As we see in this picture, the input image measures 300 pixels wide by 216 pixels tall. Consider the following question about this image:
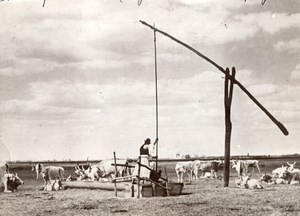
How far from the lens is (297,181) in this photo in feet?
41.5

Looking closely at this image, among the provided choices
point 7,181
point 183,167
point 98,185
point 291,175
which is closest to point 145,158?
point 98,185

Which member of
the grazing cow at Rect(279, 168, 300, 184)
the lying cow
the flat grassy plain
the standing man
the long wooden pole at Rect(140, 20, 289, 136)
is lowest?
the flat grassy plain

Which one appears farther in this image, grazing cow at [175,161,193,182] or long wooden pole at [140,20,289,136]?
grazing cow at [175,161,193,182]

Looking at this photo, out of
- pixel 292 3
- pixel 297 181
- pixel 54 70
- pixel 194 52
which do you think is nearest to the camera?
pixel 292 3

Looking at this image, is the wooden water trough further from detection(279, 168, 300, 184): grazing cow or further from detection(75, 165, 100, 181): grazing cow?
detection(279, 168, 300, 184): grazing cow

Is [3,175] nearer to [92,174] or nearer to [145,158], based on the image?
[92,174]

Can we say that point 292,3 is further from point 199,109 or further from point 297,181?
point 297,181

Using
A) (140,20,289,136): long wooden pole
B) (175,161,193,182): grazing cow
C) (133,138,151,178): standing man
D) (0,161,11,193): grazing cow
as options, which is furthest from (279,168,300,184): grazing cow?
(0,161,11,193): grazing cow

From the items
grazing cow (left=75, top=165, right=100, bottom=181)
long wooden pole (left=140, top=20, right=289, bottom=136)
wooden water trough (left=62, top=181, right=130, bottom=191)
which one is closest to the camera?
long wooden pole (left=140, top=20, right=289, bottom=136)

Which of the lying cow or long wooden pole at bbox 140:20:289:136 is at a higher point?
long wooden pole at bbox 140:20:289:136

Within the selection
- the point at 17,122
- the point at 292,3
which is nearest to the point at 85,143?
the point at 17,122

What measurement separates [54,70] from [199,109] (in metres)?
2.72

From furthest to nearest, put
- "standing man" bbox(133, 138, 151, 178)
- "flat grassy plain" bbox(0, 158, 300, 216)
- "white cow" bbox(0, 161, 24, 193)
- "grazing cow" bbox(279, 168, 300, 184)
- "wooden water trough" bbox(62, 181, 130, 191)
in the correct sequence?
"grazing cow" bbox(279, 168, 300, 184), "white cow" bbox(0, 161, 24, 193), "wooden water trough" bbox(62, 181, 130, 191), "standing man" bbox(133, 138, 151, 178), "flat grassy plain" bbox(0, 158, 300, 216)

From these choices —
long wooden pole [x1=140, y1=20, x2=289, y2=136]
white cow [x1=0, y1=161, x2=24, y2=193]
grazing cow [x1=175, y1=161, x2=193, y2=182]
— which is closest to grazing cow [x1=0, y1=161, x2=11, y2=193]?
white cow [x1=0, y1=161, x2=24, y2=193]
